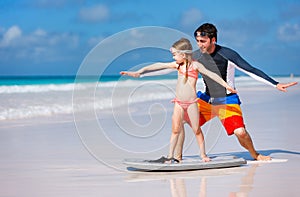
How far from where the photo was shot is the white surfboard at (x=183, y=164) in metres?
5.44

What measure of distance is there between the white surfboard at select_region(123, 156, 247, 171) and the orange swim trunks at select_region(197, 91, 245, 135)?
0.44 m

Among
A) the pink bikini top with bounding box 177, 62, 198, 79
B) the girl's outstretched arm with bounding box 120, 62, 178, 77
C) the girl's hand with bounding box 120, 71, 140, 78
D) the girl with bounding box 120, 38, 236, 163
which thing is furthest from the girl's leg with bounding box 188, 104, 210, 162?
the girl's hand with bounding box 120, 71, 140, 78

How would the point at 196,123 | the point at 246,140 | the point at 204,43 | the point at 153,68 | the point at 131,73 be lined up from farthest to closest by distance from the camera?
the point at 246,140 → the point at 204,43 → the point at 196,123 → the point at 153,68 → the point at 131,73

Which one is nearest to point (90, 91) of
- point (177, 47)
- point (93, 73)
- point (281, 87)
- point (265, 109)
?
point (93, 73)

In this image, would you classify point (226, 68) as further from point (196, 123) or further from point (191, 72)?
point (196, 123)

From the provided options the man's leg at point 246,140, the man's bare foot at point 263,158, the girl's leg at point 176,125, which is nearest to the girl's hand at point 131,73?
the girl's leg at point 176,125

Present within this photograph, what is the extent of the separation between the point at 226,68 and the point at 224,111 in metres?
0.43

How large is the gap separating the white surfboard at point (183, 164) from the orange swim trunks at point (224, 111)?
0.44 meters

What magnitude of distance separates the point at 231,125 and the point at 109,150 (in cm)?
124

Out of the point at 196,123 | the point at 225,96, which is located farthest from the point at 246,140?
the point at 196,123

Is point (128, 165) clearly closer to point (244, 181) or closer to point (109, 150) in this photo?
point (109, 150)

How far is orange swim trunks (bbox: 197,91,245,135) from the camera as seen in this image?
6.09m

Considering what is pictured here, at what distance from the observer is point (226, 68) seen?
6117 mm

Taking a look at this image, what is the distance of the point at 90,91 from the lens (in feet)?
19.1
